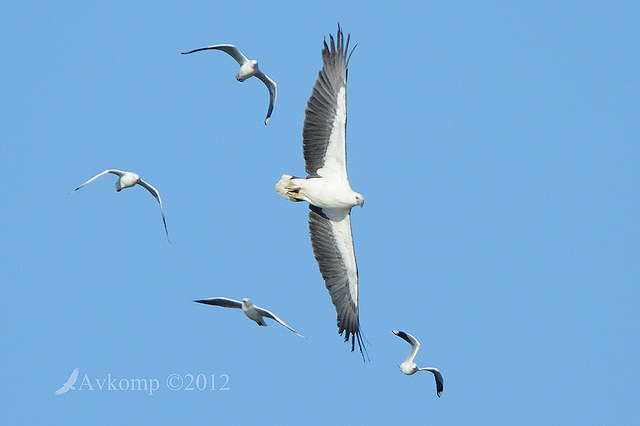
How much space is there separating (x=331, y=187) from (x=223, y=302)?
300 cm

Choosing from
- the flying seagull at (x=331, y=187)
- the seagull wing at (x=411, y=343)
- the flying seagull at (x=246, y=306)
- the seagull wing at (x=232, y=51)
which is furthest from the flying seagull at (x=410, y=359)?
the seagull wing at (x=232, y=51)

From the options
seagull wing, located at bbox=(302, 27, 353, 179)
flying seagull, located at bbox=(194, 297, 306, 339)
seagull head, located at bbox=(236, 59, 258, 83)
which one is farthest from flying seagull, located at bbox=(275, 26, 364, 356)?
flying seagull, located at bbox=(194, 297, 306, 339)

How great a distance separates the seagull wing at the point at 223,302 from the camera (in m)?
18.5

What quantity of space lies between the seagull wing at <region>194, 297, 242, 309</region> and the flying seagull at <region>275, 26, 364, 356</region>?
2.34 metres

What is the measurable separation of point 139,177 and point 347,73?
4.25 meters

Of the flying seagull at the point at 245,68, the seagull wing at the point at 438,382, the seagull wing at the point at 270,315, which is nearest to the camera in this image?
the seagull wing at the point at 270,315

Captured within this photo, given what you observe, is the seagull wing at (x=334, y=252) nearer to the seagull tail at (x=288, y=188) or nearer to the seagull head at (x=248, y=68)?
the seagull tail at (x=288, y=188)

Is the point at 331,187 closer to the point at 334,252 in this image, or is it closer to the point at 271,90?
the point at 334,252

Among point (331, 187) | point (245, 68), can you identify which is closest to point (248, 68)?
point (245, 68)

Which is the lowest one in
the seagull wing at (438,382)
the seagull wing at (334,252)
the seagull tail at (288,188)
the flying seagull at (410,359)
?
the seagull wing at (438,382)

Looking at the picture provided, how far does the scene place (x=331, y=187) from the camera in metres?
19.8

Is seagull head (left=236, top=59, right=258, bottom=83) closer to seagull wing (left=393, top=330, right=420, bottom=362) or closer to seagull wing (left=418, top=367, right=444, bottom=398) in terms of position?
seagull wing (left=393, top=330, right=420, bottom=362)

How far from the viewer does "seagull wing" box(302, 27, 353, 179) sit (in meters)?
19.4

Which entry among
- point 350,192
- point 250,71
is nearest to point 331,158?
point 350,192
